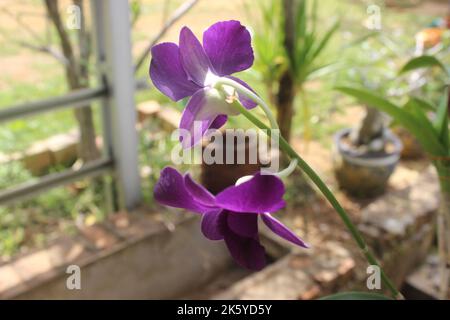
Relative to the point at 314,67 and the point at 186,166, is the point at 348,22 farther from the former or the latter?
the point at 186,166

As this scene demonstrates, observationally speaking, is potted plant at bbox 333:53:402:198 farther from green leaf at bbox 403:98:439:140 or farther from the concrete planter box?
green leaf at bbox 403:98:439:140

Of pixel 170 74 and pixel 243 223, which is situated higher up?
pixel 170 74

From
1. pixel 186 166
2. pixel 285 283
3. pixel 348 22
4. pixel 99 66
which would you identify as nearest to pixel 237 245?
pixel 285 283

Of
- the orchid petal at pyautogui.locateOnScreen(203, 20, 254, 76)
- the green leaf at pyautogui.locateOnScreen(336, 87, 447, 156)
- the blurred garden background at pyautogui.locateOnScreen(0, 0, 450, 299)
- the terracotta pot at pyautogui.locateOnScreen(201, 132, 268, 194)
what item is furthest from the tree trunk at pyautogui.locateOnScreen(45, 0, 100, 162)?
the orchid petal at pyautogui.locateOnScreen(203, 20, 254, 76)

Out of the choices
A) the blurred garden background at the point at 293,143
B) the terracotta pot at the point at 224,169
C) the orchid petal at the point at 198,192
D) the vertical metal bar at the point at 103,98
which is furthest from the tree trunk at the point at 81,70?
the orchid petal at the point at 198,192

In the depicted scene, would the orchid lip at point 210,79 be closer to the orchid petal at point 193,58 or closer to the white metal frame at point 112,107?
the orchid petal at point 193,58

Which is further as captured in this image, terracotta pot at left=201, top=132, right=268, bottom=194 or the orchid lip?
terracotta pot at left=201, top=132, right=268, bottom=194

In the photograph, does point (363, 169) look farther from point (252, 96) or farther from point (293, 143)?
point (252, 96)

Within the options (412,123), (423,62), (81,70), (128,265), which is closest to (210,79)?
(412,123)
